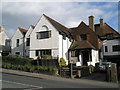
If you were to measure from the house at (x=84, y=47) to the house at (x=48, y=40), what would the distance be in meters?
2.02

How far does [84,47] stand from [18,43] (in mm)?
15988

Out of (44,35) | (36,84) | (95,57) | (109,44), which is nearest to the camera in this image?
(36,84)

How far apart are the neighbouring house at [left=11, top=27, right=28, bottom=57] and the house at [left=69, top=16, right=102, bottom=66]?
38.3 ft

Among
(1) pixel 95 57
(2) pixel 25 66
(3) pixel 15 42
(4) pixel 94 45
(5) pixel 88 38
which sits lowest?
(2) pixel 25 66

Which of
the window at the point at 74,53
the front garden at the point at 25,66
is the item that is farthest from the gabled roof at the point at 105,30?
the front garden at the point at 25,66

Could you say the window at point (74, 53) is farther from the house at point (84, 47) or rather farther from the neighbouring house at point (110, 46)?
the neighbouring house at point (110, 46)

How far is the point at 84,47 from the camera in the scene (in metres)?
30.0

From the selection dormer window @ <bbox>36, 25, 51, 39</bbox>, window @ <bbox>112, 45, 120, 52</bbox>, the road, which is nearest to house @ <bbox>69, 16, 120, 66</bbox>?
window @ <bbox>112, 45, 120, 52</bbox>

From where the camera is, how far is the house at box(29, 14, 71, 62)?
2841 cm

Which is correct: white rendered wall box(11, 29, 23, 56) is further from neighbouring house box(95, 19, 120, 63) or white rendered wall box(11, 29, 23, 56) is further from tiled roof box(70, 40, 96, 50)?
neighbouring house box(95, 19, 120, 63)

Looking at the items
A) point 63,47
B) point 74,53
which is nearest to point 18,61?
point 63,47

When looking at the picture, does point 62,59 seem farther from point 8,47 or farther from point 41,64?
point 8,47

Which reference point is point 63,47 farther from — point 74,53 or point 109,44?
point 109,44

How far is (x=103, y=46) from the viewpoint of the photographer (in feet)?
114
